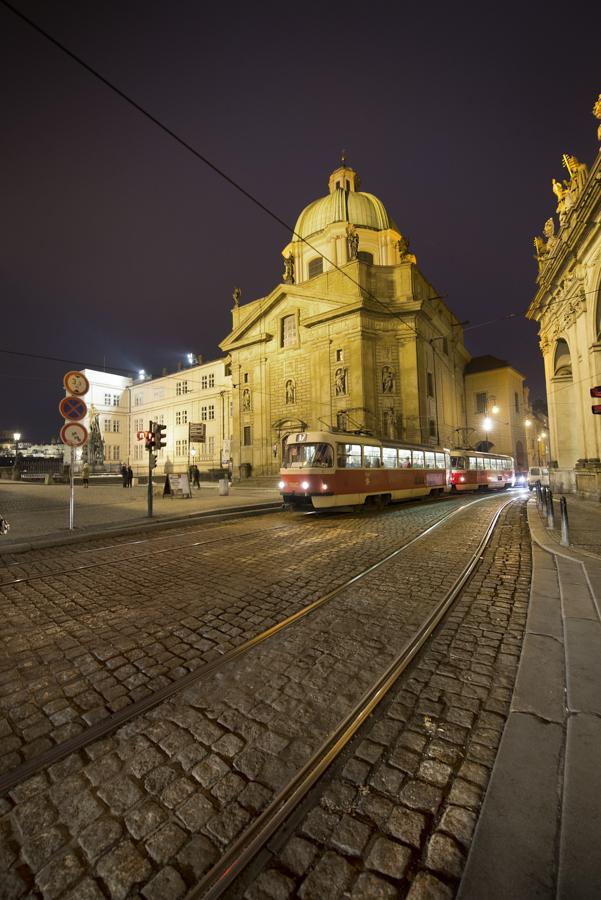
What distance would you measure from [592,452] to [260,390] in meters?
26.1

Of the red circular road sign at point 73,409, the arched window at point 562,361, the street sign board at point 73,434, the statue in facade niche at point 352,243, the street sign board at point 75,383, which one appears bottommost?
the street sign board at point 73,434

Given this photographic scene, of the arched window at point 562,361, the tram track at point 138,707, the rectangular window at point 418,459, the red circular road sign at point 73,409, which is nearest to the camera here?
the tram track at point 138,707

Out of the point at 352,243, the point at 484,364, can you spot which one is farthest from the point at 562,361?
the point at 484,364

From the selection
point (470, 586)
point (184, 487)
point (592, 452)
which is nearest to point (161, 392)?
point (184, 487)

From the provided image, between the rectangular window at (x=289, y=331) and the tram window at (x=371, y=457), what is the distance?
21.6m

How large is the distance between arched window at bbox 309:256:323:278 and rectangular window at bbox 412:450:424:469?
25632 mm

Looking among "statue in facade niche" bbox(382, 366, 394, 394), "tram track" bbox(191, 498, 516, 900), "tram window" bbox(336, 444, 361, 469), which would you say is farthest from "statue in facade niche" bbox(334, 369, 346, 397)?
"tram track" bbox(191, 498, 516, 900)

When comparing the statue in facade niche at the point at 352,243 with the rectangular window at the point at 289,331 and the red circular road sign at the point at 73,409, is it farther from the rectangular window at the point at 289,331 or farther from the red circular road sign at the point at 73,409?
the red circular road sign at the point at 73,409

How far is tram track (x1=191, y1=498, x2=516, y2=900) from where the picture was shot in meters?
1.37

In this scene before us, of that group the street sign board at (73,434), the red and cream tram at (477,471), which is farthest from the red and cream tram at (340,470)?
the red and cream tram at (477,471)

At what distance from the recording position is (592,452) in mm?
15141

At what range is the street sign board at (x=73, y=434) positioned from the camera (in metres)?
8.97

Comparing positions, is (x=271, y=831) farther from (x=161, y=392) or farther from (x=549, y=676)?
(x=161, y=392)

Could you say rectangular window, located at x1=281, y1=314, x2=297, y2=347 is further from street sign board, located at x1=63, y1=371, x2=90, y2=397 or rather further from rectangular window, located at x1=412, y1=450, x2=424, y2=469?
street sign board, located at x1=63, y1=371, x2=90, y2=397
